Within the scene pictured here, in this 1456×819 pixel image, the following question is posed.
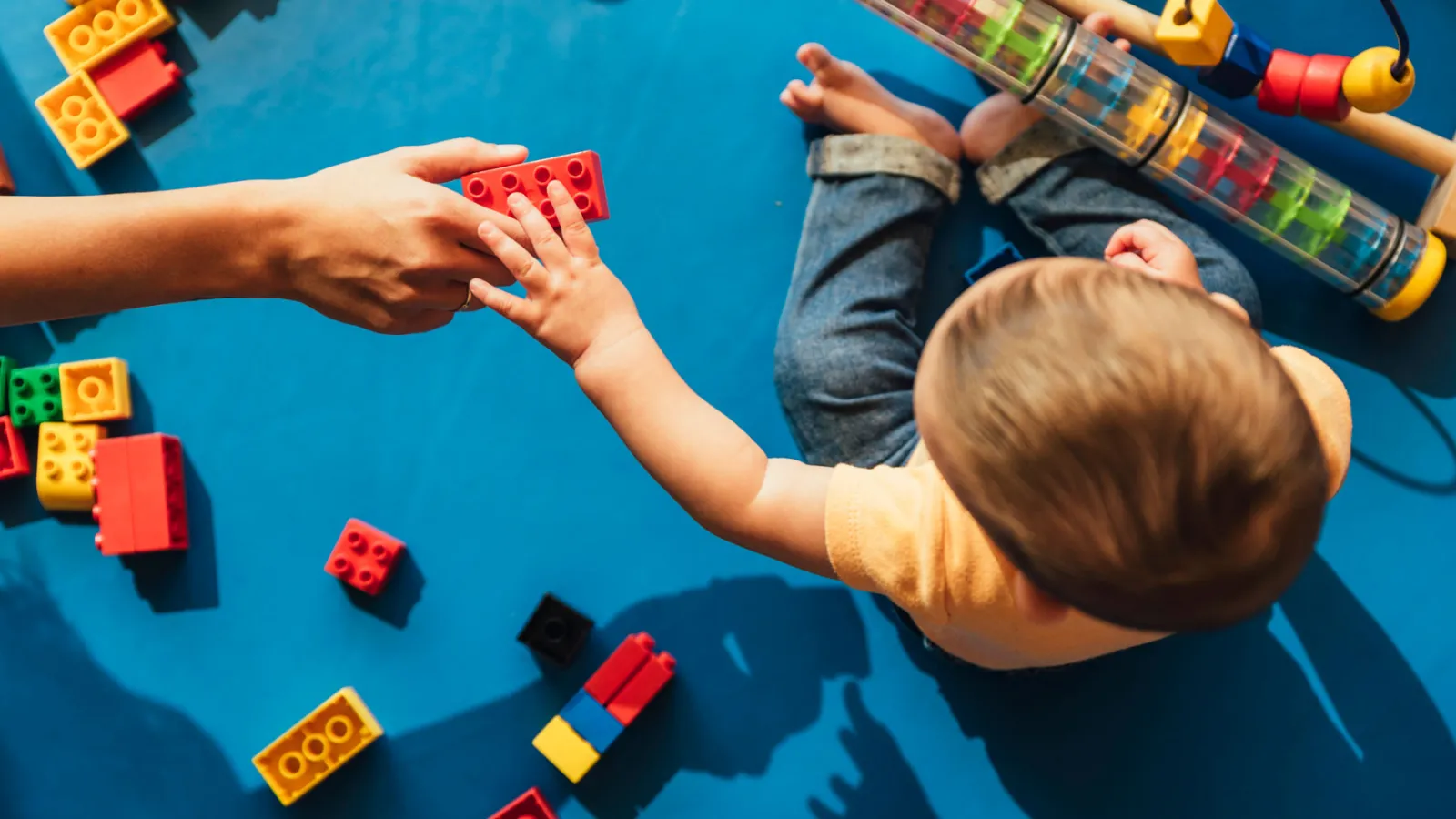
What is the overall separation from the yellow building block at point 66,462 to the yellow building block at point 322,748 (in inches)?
10.3

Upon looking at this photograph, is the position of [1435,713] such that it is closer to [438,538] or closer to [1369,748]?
[1369,748]

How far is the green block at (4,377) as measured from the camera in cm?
84

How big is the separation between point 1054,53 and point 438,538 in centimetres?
63

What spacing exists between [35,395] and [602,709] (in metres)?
0.54

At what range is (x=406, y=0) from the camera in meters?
0.88

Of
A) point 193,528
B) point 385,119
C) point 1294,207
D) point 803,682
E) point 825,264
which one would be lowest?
point 193,528

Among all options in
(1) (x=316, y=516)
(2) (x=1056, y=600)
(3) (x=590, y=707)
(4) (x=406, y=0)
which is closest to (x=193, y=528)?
(1) (x=316, y=516)

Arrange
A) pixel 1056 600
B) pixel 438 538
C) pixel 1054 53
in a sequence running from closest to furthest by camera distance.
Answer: pixel 1056 600
pixel 1054 53
pixel 438 538

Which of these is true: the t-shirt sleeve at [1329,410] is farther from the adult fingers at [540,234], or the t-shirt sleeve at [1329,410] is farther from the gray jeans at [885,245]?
the adult fingers at [540,234]

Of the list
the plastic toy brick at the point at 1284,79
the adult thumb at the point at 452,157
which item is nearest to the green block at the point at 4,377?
the adult thumb at the point at 452,157

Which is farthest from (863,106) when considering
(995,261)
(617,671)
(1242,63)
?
(617,671)

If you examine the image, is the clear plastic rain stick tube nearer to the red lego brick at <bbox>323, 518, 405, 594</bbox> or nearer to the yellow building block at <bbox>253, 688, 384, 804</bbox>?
the red lego brick at <bbox>323, 518, 405, 594</bbox>

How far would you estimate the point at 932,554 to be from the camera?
1.82ft

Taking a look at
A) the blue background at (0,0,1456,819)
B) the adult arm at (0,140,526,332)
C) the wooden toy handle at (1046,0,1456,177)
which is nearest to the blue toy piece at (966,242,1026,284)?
the blue background at (0,0,1456,819)
